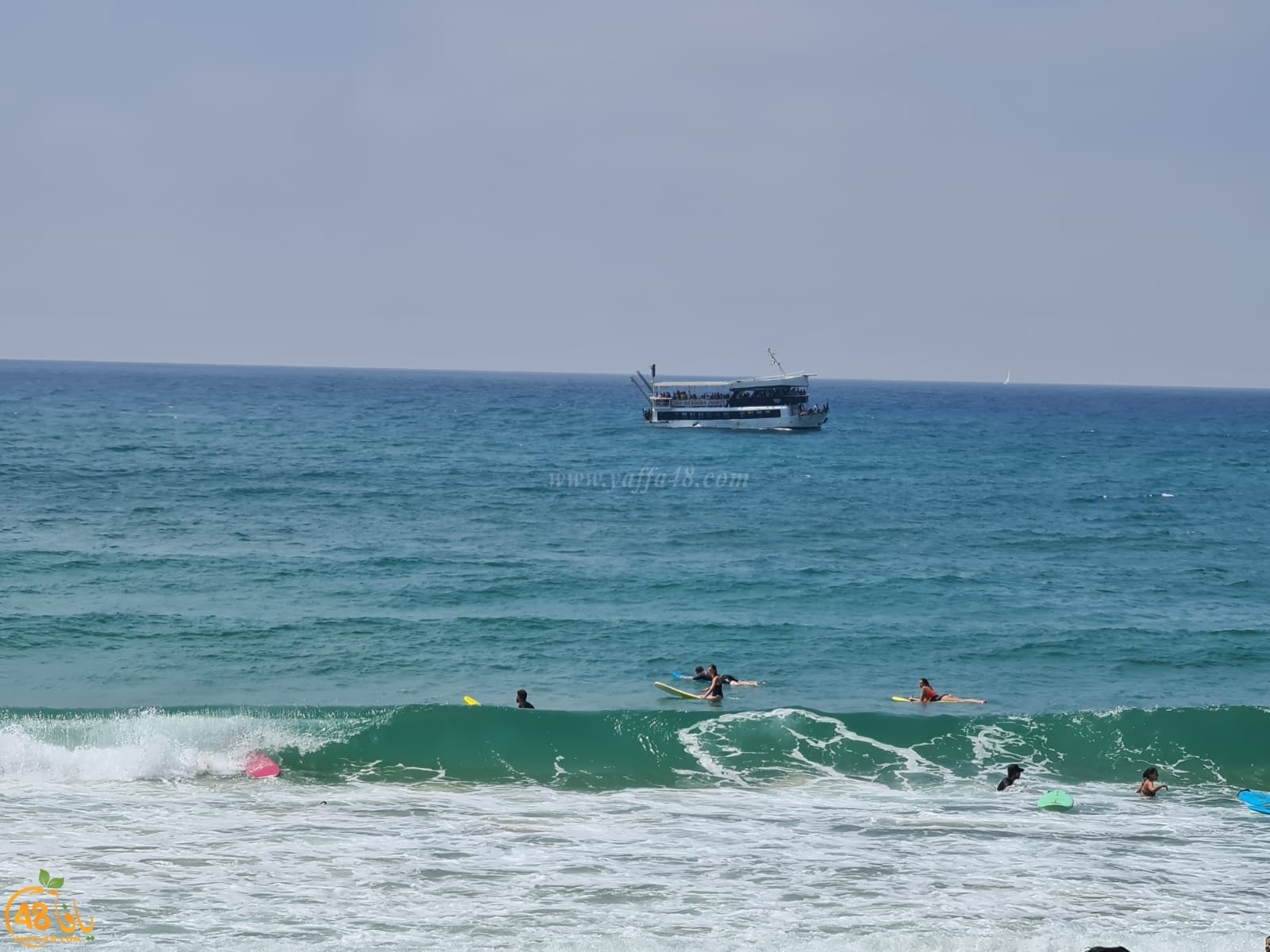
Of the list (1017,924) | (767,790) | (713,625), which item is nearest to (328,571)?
(713,625)

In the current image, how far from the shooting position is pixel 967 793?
23703 mm

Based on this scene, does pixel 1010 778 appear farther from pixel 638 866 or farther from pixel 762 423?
pixel 762 423

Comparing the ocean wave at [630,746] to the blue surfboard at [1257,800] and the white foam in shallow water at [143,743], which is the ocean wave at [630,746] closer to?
the white foam in shallow water at [143,743]

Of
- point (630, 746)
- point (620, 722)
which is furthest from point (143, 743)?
point (630, 746)

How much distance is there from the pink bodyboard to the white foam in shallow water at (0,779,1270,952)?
1.78 feet

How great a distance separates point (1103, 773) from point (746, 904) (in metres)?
11.3

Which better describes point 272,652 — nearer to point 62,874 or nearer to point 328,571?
point 328,571

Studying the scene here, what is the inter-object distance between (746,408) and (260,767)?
99.9m

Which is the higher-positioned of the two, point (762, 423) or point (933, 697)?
point (762, 423)

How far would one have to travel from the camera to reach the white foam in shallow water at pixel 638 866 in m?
16.8

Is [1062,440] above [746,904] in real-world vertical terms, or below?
above

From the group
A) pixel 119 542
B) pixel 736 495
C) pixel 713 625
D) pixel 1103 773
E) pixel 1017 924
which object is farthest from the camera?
pixel 736 495

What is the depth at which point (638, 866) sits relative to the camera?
19297mm

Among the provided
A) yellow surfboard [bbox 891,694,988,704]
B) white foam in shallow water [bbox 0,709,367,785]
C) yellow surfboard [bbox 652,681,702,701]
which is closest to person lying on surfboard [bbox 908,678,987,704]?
yellow surfboard [bbox 891,694,988,704]
